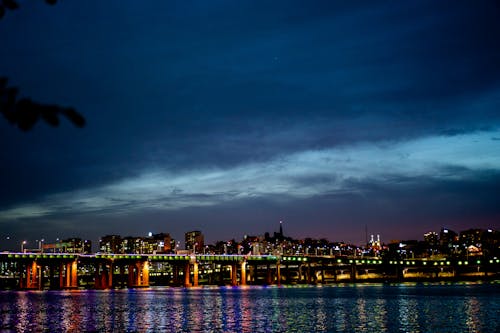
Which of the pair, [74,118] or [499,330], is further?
[499,330]

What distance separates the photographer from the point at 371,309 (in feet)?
313

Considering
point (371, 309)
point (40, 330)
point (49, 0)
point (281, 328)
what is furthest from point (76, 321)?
point (49, 0)

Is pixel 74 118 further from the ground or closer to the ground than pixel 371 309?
further from the ground

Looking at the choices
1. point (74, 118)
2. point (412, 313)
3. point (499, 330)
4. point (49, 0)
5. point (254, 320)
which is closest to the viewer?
point (74, 118)

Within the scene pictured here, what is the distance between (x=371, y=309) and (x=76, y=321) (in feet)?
138

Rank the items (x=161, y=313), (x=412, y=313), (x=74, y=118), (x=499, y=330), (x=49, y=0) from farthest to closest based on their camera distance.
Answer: (x=161, y=313) < (x=412, y=313) < (x=499, y=330) < (x=49, y=0) < (x=74, y=118)

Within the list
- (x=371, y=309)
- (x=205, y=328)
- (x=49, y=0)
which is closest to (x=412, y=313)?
(x=371, y=309)

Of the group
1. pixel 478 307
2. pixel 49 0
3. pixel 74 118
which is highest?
pixel 49 0

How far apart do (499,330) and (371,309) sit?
110 feet

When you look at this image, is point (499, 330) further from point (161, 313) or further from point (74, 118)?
point (74, 118)

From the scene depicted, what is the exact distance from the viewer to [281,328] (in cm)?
6656

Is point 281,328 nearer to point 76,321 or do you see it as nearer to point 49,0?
point 76,321

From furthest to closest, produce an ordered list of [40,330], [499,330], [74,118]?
[40,330], [499,330], [74,118]

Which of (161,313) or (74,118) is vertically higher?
(74,118)
